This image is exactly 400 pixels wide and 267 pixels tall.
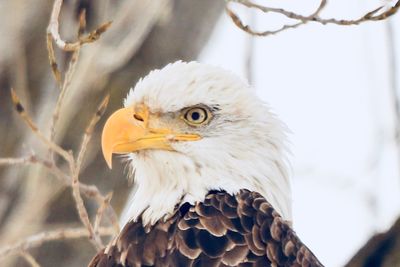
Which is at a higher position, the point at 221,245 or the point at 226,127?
the point at 226,127

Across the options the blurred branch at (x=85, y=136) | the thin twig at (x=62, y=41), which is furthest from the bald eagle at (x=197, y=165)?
the thin twig at (x=62, y=41)

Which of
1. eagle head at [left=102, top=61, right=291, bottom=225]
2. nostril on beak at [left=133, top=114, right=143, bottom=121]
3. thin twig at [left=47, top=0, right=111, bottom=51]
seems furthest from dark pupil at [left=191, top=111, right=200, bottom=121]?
thin twig at [left=47, top=0, right=111, bottom=51]

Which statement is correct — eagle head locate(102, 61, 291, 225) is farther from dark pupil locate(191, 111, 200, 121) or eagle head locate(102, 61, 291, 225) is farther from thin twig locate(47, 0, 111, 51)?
thin twig locate(47, 0, 111, 51)

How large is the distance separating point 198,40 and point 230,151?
2.21 metres

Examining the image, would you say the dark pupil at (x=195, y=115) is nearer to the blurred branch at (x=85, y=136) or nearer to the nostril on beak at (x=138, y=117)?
the nostril on beak at (x=138, y=117)

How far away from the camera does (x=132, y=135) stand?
5.62 metres

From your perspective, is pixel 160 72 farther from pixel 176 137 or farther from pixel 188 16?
pixel 188 16

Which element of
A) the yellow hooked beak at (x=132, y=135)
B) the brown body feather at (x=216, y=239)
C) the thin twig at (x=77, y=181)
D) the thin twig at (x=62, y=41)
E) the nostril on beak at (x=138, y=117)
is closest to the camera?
the brown body feather at (x=216, y=239)

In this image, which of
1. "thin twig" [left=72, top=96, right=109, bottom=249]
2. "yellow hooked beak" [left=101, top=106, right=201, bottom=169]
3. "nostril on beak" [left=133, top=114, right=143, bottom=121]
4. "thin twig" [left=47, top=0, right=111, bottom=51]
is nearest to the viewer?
"thin twig" [left=47, top=0, right=111, bottom=51]

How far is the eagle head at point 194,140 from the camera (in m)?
5.64

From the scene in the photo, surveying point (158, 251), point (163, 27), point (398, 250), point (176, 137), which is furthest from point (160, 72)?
point (163, 27)

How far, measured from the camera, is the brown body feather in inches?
203

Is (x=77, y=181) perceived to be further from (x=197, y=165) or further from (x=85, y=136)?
(x=197, y=165)

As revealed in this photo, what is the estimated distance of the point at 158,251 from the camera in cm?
531
